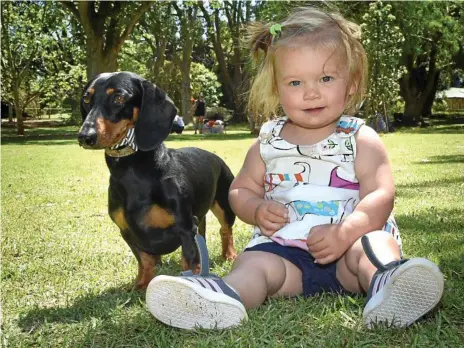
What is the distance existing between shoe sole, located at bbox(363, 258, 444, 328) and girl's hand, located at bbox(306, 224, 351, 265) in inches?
15.3

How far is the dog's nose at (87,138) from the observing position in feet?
9.45

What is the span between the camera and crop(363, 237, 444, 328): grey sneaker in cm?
222

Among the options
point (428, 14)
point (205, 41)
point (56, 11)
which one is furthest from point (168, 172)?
point (205, 41)

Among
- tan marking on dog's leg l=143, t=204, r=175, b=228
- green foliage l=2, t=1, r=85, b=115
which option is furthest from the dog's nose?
green foliage l=2, t=1, r=85, b=115

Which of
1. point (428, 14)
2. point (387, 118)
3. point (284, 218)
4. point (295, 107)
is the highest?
point (428, 14)

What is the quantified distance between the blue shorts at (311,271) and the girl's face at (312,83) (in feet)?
2.16

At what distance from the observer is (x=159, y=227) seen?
10.5 ft

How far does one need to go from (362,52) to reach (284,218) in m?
1.03

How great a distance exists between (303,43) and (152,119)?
0.92 metres

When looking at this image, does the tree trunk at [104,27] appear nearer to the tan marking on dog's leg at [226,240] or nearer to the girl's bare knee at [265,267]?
the tan marking on dog's leg at [226,240]

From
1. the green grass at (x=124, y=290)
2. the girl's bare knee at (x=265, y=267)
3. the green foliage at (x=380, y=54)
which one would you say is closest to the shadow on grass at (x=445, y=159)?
the green grass at (x=124, y=290)

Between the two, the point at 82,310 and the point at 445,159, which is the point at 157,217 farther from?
the point at 445,159

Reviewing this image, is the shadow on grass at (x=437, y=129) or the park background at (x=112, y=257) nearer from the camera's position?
the park background at (x=112, y=257)

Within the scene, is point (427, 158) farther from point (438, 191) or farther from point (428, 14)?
point (428, 14)
